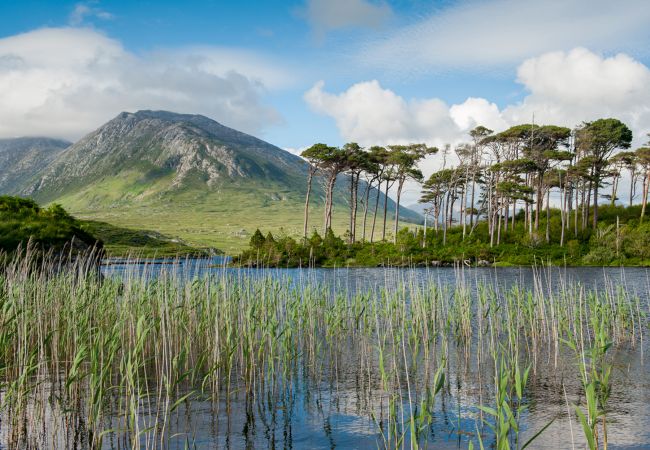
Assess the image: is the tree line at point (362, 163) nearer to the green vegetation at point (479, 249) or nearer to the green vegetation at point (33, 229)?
the green vegetation at point (479, 249)

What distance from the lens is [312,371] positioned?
12203mm

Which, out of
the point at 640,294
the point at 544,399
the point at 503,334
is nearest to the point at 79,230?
the point at 503,334

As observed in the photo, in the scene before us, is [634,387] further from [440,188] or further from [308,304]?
[440,188]

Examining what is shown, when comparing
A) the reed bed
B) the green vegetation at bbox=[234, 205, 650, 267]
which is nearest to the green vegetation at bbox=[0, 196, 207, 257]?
the reed bed

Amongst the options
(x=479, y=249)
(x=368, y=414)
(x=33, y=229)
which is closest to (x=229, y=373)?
(x=368, y=414)

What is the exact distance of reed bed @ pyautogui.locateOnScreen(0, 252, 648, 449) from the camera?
290 inches

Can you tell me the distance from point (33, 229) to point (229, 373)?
20.1 metres

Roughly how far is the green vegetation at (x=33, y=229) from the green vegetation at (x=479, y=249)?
1898cm

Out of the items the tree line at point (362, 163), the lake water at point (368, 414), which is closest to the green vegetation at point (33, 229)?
the lake water at point (368, 414)

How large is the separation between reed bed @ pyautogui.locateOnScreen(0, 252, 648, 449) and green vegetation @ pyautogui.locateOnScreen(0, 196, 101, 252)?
10.8 metres

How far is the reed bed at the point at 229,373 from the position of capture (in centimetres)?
A: 737

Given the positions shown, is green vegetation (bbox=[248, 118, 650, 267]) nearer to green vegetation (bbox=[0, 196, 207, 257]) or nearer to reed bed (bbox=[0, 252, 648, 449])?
green vegetation (bbox=[0, 196, 207, 257])

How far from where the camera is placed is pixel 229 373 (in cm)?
923

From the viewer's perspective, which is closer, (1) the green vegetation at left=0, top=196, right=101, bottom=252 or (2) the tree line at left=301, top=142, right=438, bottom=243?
(1) the green vegetation at left=0, top=196, right=101, bottom=252
